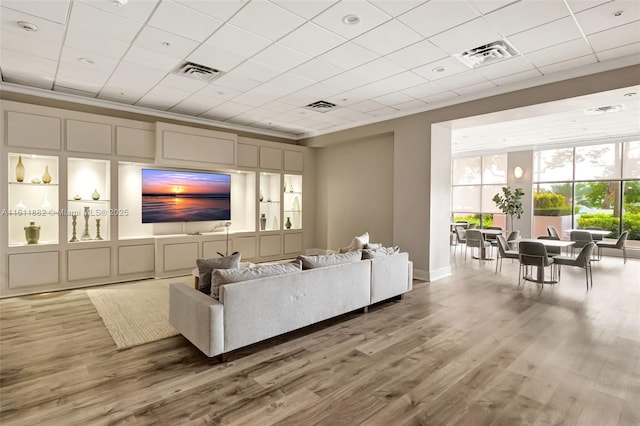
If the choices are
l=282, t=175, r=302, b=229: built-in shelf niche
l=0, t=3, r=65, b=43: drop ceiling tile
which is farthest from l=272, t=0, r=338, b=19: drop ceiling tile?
l=282, t=175, r=302, b=229: built-in shelf niche

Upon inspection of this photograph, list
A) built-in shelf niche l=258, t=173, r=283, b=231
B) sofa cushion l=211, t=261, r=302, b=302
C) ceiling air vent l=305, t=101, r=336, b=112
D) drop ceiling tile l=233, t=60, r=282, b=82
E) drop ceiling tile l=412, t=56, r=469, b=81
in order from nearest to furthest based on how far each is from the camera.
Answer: sofa cushion l=211, t=261, r=302, b=302 < drop ceiling tile l=412, t=56, r=469, b=81 < drop ceiling tile l=233, t=60, r=282, b=82 < ceiling air vent l=305, t=101, r=336, b=112 < built-in shelf niche l=258, t=173, r=283, b=231

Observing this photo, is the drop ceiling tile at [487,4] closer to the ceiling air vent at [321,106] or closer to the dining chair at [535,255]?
the ceiling air vent at [321,106]

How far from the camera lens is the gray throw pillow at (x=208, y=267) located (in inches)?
139

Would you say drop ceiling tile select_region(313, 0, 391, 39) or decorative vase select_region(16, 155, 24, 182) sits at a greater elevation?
drop ceiling tile select_region(313, 0, 391, 39)

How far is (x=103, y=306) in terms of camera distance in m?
4.63

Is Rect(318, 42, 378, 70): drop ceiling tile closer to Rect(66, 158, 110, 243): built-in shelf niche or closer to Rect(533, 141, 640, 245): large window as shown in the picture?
Rect(66, 158, 110, 243): built-in shelf niche

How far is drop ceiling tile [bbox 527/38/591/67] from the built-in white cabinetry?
5536 mm

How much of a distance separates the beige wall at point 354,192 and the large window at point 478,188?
19.9 ft

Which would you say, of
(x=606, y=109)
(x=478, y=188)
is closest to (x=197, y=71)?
(x=606, y=109)

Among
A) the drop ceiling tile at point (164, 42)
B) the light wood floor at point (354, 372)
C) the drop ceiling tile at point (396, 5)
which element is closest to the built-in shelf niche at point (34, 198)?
the light wood floor at point (354, 372)

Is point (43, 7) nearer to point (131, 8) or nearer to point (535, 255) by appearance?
point (131, 8)

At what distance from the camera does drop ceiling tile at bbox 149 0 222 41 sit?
3198 mm

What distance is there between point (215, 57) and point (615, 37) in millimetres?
4563

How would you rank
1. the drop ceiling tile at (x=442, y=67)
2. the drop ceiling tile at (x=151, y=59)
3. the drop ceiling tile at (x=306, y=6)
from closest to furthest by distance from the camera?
the drop ceiling tile at (x=306, y=6), the drop ceiling tile at (x=151, y=59), the drop ceiling tile at (x=442, y=67)
